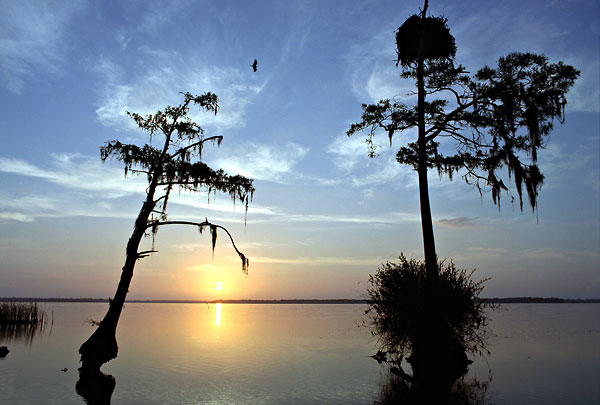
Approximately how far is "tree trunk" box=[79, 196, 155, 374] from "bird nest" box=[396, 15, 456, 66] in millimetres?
13702

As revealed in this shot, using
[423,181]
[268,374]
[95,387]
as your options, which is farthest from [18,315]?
[423,181]

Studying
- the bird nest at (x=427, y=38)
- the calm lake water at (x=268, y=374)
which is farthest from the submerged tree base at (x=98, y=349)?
the bird nest at (x=427, y=38)

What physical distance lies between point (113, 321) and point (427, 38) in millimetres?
18598

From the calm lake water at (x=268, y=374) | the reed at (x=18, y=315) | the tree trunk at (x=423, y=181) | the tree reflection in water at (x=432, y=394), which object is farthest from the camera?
the reed at (x=18, y=315)

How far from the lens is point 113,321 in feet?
56.6

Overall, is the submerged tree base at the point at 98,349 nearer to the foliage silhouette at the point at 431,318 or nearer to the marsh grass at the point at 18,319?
the foliage silhouette at the point at 431,318

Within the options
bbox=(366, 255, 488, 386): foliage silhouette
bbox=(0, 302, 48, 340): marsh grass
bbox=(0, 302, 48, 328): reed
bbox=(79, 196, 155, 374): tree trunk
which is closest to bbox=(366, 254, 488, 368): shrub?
bbox=(366, 255, 488, 386): foliage silhouette

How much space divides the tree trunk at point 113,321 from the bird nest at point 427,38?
45.0 ft

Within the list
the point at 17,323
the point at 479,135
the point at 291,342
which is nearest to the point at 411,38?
the point at 479,135

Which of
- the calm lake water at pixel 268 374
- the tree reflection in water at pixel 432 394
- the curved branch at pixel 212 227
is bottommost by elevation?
the calm lake water at pixel 268 374

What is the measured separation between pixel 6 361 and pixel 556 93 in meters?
30.4

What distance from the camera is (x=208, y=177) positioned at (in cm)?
1906

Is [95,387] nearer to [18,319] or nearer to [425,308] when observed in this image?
[425,308]

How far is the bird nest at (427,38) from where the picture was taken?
20.1 metres
